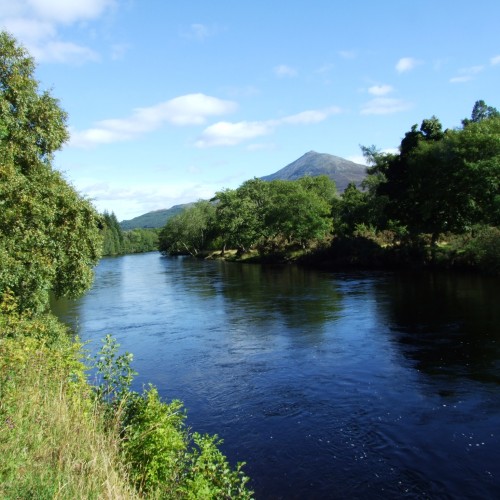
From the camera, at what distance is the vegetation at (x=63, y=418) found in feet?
22.1

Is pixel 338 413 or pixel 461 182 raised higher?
pixel 461 182

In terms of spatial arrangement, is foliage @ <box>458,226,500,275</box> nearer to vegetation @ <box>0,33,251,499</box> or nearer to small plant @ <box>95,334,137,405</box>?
vegetation @ <box>0,33,251,499</box>

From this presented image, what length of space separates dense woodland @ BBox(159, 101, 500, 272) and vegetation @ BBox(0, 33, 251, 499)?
131 ft

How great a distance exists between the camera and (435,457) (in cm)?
1266

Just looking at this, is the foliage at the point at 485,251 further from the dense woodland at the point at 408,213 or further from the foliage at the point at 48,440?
the foliage at the point at 48,440

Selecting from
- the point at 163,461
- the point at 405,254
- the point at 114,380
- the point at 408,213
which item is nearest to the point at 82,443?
the point at 163,461

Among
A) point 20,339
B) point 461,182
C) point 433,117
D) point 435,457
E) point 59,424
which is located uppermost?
point 433,117

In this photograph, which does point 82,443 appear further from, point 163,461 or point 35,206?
point 35,206

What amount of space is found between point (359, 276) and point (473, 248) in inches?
471

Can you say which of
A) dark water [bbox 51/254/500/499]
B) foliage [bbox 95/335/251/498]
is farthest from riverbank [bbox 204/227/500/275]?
foliage [bbox 95/335/251/498]

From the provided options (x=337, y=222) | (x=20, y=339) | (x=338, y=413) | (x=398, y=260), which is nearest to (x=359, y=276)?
(x=398, y=260)

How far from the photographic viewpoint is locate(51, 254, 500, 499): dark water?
1225 centimetres

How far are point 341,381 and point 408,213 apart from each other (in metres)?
44.2

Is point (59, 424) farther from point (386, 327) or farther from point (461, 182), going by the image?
point (461, 182)
